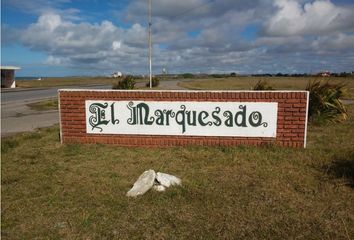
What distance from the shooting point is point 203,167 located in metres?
6.70

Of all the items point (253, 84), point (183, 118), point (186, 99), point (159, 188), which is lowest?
point (253, 84)

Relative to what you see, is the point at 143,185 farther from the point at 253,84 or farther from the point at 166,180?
the point at 253,84

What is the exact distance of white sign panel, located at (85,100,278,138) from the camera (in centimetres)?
815

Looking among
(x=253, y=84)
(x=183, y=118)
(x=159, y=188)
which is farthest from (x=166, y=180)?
(x=253, y=84)

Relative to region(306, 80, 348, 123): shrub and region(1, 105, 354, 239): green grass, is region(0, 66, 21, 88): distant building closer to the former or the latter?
region(1, 105, 354, 239): green grass

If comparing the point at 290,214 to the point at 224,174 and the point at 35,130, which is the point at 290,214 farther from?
the point at 35,130

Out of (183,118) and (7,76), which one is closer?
(183,118)

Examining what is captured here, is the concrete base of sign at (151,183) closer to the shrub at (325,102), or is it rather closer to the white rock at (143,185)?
the white rock at (143,185)

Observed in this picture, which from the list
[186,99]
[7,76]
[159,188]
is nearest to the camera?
[159,188]

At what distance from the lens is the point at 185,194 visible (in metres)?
5.21

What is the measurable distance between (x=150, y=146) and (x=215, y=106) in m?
1.75

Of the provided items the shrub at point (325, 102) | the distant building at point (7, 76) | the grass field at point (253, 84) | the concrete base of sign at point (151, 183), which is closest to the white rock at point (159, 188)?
the concrete base of sign at point (151, 183)

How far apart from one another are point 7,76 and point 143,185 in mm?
41255

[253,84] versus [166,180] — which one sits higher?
[166,180]
